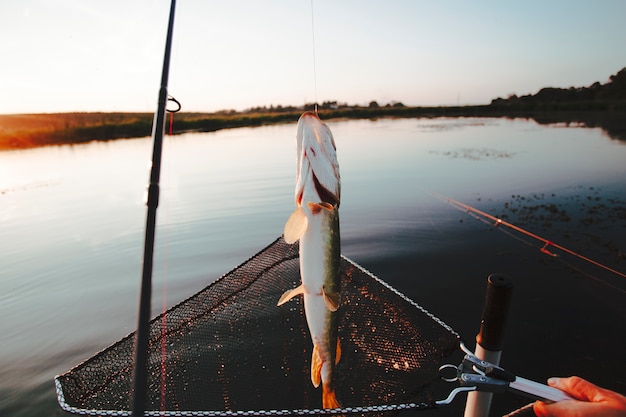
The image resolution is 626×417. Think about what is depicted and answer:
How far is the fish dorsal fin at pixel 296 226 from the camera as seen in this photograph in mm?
2375

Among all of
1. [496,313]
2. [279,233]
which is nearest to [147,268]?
[496,313]

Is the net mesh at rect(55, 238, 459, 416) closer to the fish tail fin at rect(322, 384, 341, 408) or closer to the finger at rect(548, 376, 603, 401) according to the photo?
the fish tail fin at rect(322, 384, 341, 408)

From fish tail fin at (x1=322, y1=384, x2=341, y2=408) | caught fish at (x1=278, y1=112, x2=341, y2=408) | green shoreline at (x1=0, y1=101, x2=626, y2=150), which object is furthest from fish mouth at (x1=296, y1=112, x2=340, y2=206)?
green shoreline at (x1=0, y1=101, x2=626, y2=150)

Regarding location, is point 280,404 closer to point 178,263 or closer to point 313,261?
point 313,261

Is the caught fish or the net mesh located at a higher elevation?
the caught fish

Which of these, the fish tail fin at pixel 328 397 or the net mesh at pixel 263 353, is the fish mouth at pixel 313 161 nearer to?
the fish tail fin at pixel 328 397

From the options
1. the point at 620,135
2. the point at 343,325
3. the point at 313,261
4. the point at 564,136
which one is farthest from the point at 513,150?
the point at 313,261

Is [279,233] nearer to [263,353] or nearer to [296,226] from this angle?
[263,353]

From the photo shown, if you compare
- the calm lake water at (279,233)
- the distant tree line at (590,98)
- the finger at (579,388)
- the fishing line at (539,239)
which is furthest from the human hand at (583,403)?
the distant tree line at (590,98)

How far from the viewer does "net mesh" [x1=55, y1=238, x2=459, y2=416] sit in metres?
A: 3.30

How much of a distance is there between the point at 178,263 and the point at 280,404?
5.07 metres

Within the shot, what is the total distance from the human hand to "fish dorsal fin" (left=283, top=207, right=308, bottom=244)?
6.03 ft

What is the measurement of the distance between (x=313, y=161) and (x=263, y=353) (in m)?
3.19

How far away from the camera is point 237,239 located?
937 cm
